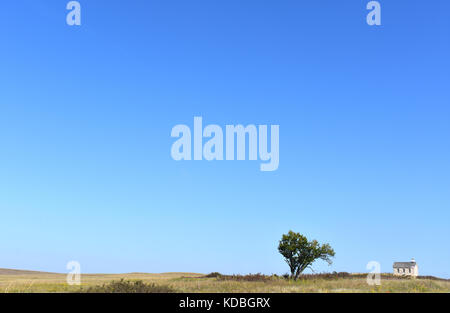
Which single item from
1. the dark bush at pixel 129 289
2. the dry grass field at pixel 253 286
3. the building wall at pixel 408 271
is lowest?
the building wall at pixel 408 271

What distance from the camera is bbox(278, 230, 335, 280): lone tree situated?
58.6m

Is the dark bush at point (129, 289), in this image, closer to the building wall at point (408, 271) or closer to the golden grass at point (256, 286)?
the golden grass at point (256, 286)

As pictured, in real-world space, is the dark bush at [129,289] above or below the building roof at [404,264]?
above

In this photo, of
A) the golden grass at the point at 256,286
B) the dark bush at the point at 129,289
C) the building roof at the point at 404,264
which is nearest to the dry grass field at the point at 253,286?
the golden grass at the point at 256,286

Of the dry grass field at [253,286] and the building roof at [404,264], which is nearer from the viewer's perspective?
the dry grass field at [253,286]

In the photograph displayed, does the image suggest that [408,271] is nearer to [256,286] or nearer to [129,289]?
[256,286]

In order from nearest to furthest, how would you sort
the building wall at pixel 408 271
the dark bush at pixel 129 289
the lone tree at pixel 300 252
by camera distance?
the dark bush at pixel 129 289, the lone tree at pixel 300 252, the building wall at pixel 408 271

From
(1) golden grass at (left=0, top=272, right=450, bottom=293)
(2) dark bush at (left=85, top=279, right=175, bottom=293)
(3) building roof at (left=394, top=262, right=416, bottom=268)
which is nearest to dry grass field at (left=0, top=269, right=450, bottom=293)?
(1) golden grass at (left=0, top=272, right=450, bottom=293)

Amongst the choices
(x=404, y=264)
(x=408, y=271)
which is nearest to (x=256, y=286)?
(x=408, y=271)

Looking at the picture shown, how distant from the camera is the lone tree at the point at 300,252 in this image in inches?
2308

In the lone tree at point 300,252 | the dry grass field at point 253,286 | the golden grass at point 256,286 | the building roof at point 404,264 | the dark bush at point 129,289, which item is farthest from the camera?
the building roof at point 404,264

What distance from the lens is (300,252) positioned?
193 feet

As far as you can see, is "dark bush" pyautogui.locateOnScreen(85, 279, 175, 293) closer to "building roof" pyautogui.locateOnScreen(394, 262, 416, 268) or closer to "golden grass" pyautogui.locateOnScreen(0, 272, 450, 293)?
"golden grass" pyautogui.locateOnScreen(0, 272, 450, 293)
